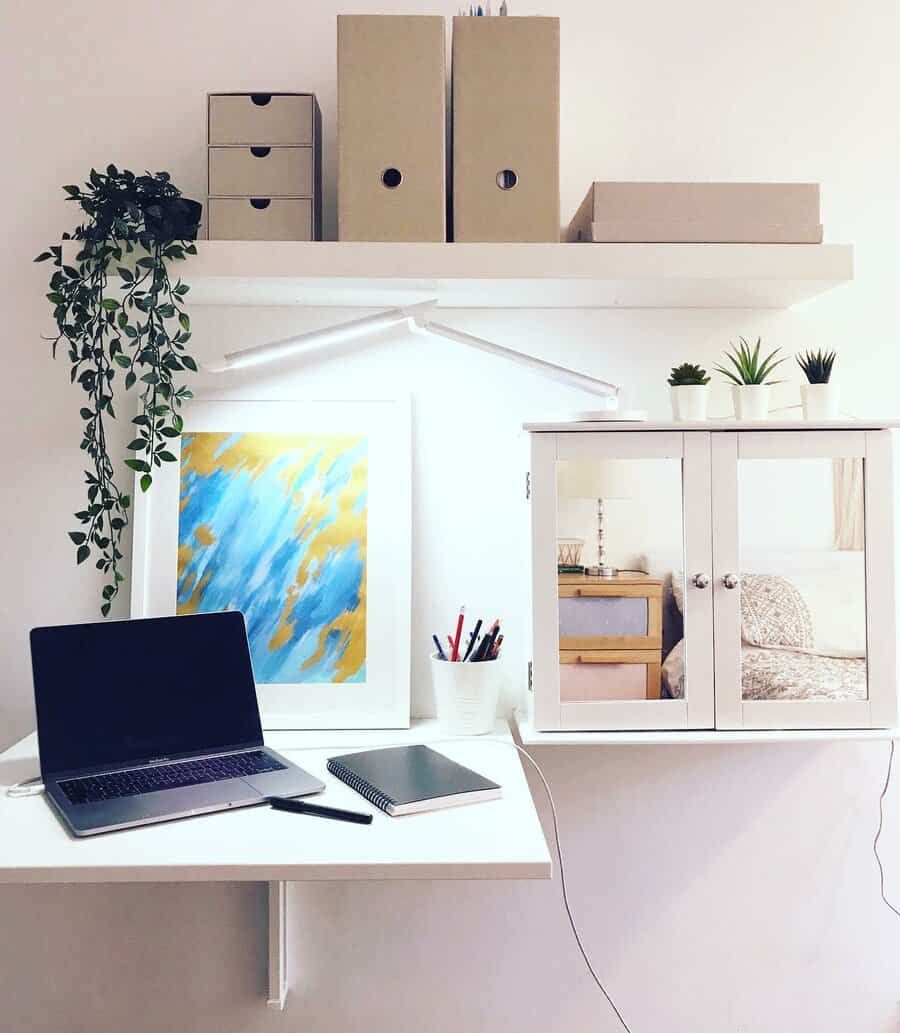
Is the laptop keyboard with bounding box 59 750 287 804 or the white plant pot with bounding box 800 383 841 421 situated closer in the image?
the laptop keyboard with bounding box 59 750 287 804

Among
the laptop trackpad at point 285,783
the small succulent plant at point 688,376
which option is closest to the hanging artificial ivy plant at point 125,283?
the laptop trackpad at point 285,783

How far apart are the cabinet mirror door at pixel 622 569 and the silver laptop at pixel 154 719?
0.43m

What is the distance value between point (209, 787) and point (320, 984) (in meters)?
0.57

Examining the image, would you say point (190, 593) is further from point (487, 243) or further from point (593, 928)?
point (593, 928)

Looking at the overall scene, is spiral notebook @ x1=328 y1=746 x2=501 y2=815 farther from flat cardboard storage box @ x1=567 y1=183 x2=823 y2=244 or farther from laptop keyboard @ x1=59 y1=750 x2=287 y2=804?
flat cardboard storage box @ x1=567 y1=183 x2=823 y2=244

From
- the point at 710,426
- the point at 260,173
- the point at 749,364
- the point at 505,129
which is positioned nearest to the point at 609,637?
the point at 710,426

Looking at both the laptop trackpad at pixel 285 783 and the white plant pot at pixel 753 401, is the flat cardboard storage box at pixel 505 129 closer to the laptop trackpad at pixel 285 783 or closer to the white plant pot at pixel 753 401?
the white plant pot at pixel 753 401

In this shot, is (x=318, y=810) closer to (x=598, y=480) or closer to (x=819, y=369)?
(x=598, y=480)

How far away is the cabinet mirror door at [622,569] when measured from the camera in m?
1.28

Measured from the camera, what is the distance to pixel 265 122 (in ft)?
4.33

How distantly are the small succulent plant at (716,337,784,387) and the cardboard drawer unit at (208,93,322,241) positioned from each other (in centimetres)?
69

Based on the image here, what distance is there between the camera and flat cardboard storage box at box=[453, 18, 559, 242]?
4.17 ft

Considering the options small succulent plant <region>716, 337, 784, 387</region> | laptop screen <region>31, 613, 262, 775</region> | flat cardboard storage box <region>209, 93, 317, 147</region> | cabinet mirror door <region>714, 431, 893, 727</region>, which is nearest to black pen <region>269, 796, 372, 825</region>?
laptop screen <region>31, 613, 262, 775</region>

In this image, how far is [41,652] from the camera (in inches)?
47.6
